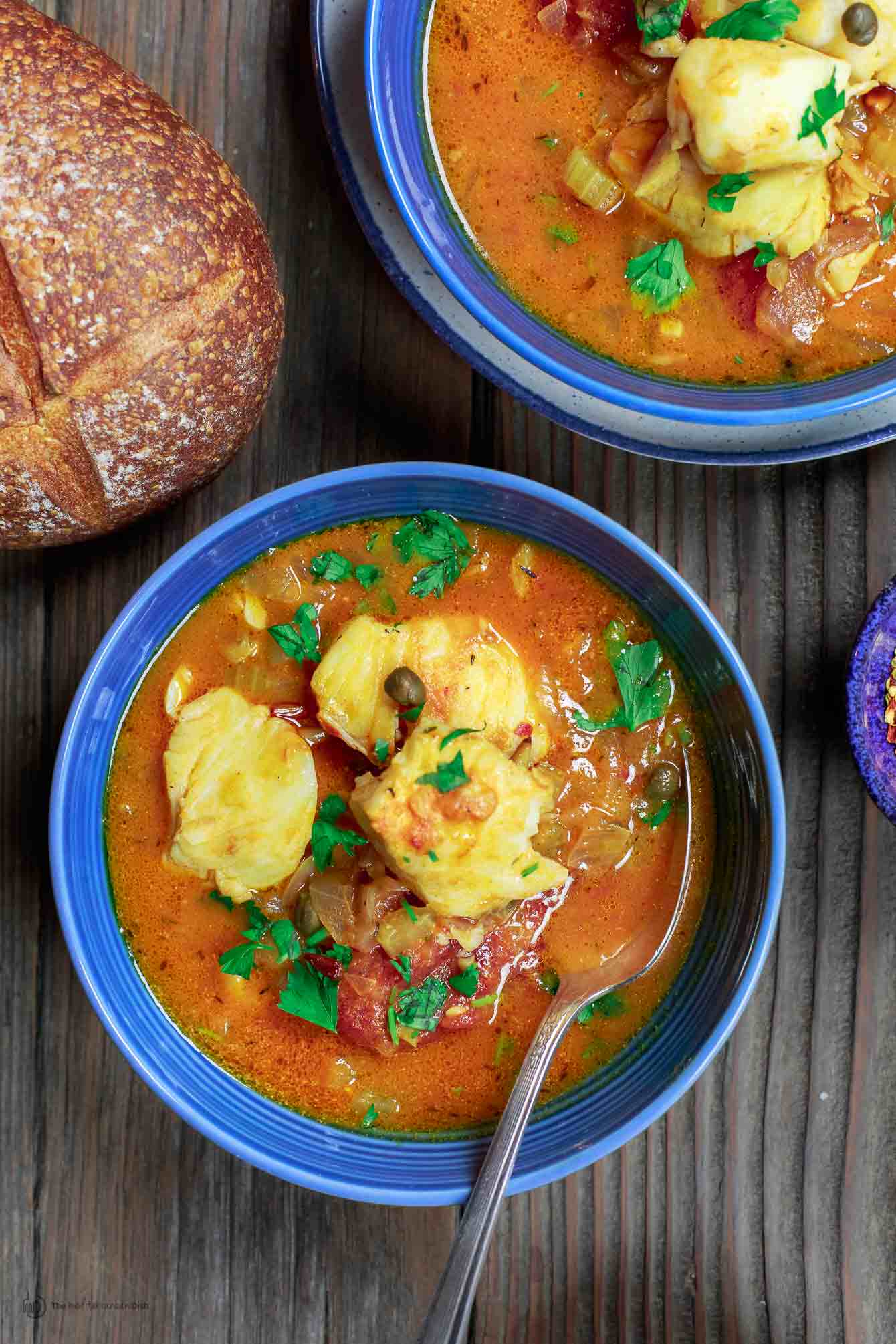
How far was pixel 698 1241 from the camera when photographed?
2922 mm

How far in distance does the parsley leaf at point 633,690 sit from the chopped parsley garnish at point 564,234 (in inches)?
34.2

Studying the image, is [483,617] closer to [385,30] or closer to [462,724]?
[462,724]

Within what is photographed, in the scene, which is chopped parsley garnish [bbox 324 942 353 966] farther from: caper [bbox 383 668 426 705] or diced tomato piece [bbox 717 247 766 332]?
diced tomato piece [bbox 717 247 766 332]

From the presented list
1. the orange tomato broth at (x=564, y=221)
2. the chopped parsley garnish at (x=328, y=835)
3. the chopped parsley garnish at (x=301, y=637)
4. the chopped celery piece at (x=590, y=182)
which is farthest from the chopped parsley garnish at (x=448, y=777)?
the chopped celery piece at (x=590, y=182)

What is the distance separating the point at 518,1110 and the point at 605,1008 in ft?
0.99

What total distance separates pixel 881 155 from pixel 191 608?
1.72m

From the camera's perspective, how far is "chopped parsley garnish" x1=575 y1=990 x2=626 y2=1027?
261 cm

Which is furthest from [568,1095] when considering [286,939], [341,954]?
[286,939]

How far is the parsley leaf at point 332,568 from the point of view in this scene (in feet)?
8.42

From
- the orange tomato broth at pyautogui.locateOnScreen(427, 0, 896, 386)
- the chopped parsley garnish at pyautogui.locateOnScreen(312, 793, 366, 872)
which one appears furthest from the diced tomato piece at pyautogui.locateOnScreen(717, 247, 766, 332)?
the chopped parsley garnish at pyautogui.locateOnScreen(312, 793, 366, 872)

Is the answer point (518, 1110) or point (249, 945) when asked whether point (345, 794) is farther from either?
point (518, 1110)

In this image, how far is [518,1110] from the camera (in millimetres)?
2475

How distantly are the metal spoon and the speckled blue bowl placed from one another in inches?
16.3

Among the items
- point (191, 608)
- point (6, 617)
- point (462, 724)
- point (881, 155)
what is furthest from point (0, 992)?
point (881, 155)
